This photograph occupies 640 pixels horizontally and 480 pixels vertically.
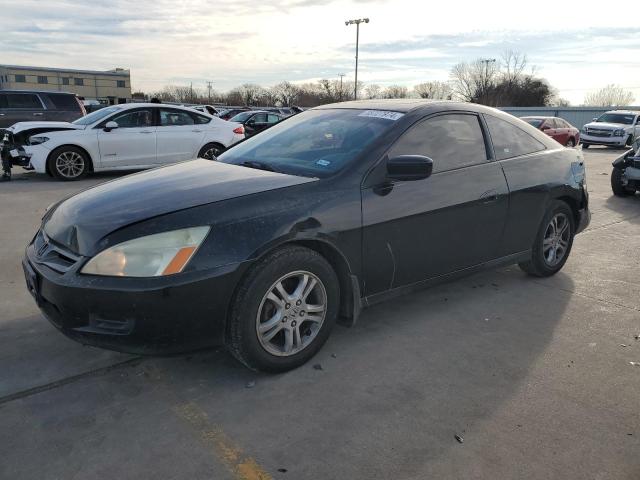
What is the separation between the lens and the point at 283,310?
120 inches

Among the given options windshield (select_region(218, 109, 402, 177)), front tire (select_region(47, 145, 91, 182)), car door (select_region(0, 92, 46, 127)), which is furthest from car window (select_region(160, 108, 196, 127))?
windshield (select_region(218, 109, 402, 177))

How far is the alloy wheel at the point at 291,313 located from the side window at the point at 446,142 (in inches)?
41.7

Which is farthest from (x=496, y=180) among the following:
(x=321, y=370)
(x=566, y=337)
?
(x=321, y=370)

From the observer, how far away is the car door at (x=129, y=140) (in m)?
10.5

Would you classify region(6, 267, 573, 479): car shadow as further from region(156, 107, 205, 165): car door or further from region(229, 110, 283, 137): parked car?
region(229, 110, 283, 137): parked car

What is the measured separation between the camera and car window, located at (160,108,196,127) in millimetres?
11133

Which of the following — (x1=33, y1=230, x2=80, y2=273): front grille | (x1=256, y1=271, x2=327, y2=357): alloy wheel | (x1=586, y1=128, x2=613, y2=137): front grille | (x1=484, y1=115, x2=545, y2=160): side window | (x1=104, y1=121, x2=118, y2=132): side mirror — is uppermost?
(x1=484, y1=115, x2=545, y2=160): side window

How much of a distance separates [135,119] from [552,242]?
28.8 feet

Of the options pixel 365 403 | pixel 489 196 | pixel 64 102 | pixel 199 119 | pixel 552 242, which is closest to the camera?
pixel 365 403

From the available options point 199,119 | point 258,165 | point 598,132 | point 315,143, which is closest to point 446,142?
point 315,143

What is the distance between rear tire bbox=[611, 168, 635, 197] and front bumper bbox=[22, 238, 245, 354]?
902 centimetres

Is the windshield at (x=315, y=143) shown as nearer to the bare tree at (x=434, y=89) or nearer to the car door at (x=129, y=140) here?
the car door at (x=129, y=140)

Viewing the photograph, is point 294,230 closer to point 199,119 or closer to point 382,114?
point 382,114

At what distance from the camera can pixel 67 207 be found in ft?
10.8
